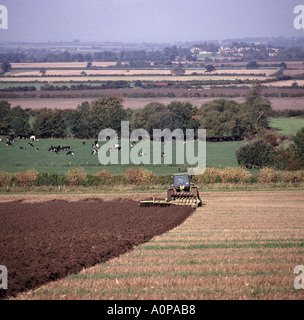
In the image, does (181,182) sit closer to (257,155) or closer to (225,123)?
(257,155)

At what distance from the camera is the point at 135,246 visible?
17.8 metres

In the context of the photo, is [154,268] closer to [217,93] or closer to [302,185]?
[302,185]

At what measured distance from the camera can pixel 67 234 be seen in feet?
64.7

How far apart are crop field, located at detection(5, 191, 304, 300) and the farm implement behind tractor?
4051 mm

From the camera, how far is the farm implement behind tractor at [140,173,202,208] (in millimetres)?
28172

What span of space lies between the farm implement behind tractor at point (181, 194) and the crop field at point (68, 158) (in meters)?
19.5

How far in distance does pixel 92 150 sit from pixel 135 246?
46.3 m

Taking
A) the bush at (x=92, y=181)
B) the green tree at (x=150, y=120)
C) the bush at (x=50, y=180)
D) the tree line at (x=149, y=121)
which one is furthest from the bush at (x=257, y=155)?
the green tree at (x=150, y=120)

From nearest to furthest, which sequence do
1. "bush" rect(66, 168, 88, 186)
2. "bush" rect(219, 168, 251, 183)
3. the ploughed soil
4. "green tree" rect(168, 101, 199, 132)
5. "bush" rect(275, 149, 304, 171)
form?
1. the ploughed soil
2. "bush" rect(66, 168, 88, 186)
3. "bush" rect(219, 168, 251, 183)
4. "bush" rect(275, 149, 304, 171)
5. "green tree" rect(168, 101, 199, 132)

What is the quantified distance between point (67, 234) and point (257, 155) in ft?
113

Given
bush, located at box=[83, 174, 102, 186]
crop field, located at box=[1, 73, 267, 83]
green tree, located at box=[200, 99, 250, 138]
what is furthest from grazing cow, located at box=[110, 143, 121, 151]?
crop field, located at box=[1, 73, 267, 83]

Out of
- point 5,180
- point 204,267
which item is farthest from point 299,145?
point 204,267

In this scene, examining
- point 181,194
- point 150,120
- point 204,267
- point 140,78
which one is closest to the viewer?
point 204,267

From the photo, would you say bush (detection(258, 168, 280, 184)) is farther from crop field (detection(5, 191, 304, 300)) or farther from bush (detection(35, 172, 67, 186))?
crop field (detection(5, 191, 304, 300))
